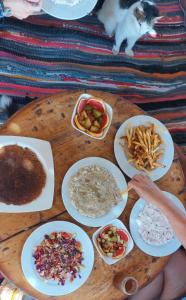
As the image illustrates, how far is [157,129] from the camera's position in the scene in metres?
2.12

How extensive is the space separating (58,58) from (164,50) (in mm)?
796

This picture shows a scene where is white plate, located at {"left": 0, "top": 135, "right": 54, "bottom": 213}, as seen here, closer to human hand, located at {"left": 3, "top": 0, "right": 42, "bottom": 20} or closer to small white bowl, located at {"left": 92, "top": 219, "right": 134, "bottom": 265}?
small white bowl, located at {"left": 92, "top": 219, "right": 134, "bottom": 265}

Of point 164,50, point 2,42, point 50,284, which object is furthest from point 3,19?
point 50,284

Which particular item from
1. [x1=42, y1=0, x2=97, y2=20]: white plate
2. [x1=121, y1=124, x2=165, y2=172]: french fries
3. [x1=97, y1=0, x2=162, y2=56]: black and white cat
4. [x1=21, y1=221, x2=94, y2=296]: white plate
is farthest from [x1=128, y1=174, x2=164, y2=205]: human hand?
[x1=42, y1=0, x2=97, y2=20]: white plate

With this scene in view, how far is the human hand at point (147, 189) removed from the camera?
179 centimetres

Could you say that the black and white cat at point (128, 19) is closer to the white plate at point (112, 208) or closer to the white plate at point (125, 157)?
the white plate at point (125, 157)

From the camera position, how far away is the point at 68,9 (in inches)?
94.1

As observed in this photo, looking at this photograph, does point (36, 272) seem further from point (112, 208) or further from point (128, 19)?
point (128, 19)

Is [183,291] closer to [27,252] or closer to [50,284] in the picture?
[50,284]

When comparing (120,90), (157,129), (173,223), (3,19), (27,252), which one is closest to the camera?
(173,223)

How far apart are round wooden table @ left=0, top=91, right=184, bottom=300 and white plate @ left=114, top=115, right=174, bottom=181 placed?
0.15ft

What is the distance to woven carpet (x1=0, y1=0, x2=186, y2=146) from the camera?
8.67 ft

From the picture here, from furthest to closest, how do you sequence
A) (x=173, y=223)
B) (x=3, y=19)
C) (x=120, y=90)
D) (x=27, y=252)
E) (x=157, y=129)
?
1. (x=120, y=90)
2. (x=3, y=19)
3. (x=157, y=129)
4. (x=27, y=252)
5. (x=173, y=223)

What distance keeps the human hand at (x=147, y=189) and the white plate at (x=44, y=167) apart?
1.32ft
